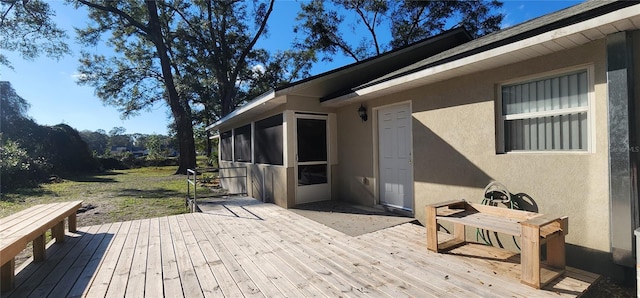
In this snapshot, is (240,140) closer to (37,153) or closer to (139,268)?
(139,268)

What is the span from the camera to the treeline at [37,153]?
503 inches

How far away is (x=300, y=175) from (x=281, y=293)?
3.84 metres

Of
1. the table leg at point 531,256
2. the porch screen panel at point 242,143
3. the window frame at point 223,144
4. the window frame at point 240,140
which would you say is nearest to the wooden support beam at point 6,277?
the table leg at point 531,256

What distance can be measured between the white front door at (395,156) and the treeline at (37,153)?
14674 mm

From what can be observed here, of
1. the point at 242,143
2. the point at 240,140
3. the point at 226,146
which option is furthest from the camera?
the point at 226,146

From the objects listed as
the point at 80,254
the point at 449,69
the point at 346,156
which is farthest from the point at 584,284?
the point at 80,254

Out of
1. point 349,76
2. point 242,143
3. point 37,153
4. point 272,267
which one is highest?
point 349,76

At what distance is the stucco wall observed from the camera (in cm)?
284

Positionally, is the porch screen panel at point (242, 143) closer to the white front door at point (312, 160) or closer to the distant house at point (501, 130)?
the distant house at point (501, 130)

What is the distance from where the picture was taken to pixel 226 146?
38.4 ft

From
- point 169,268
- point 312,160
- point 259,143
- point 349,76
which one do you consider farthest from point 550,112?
point 259,143

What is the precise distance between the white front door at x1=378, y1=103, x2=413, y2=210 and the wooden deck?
3.08 feet

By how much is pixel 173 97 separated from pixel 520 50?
1871 centimetres

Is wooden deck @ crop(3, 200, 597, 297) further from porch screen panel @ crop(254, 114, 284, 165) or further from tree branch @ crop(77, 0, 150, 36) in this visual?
tree branch @ crop(77, 0, 150, 36)
